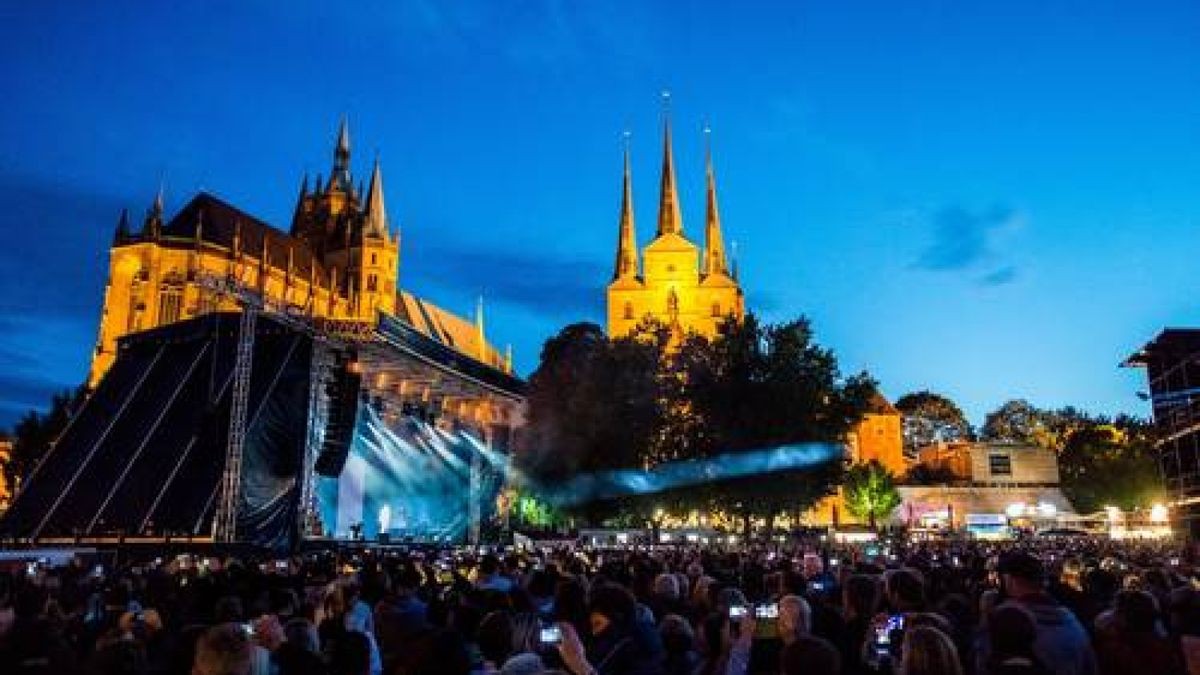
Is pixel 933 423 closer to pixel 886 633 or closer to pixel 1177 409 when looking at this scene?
pixel 1177 409

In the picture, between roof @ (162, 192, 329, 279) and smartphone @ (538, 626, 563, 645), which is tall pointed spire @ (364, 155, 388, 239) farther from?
smartphone @ (538, 626, 563, 645)

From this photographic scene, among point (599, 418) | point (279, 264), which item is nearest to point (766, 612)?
point (599, 418)

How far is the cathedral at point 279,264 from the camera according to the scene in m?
73.4

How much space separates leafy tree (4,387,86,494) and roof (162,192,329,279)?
17723mm

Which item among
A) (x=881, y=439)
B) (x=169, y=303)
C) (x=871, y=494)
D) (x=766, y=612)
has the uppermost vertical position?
(x=169, y=303)

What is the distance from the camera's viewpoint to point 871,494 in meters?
74.4

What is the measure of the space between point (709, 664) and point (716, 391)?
→ 32.6m

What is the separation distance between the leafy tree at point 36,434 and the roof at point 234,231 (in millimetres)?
17723

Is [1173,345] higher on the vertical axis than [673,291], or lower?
lower

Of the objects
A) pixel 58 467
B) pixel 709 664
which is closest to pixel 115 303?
pixel 58 467

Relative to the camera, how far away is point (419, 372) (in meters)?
37.2

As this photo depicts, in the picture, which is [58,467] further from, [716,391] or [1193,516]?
[1193,516]

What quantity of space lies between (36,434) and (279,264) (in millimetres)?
28536

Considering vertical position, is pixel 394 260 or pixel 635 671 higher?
pixel 394 260
